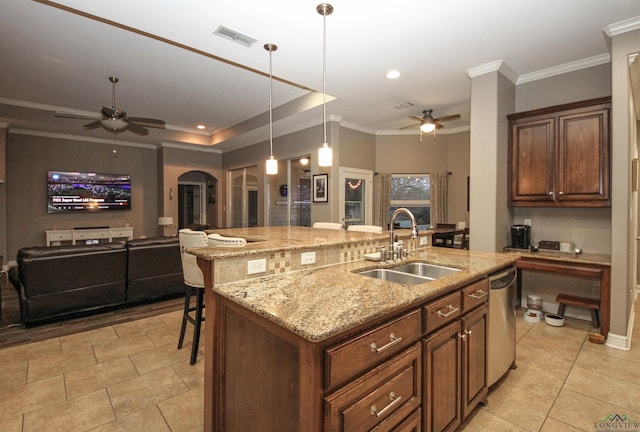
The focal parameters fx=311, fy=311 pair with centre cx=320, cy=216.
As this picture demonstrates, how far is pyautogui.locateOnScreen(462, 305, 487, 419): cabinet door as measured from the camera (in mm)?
1805

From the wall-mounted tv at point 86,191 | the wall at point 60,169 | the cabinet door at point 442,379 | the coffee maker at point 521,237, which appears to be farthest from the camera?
the wall-mounted tv at point 86,191

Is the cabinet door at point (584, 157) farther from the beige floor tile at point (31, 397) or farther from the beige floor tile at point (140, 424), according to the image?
the beige floor tile at point (31, 397)

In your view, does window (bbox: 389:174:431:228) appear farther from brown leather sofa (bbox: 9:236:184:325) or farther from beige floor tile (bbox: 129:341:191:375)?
beige floor tile (bbox: 129:341:191:375)

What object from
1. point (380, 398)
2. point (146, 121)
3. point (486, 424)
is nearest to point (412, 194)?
point (146, 121)

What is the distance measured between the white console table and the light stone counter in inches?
271

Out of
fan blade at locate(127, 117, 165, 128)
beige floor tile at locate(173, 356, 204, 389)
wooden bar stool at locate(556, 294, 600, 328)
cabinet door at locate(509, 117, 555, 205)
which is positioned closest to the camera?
beige floor tile at locate(173, 356, 204, 389)

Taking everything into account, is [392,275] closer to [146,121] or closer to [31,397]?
[31,397]

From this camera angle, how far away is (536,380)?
239cm

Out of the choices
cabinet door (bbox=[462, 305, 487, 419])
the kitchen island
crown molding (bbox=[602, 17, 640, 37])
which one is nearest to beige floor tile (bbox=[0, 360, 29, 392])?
the kitchen island

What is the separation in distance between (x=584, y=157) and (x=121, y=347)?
5.04 meters

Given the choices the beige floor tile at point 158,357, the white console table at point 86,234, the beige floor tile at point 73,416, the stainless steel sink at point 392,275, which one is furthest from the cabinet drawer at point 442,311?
the white console table at point 86,234

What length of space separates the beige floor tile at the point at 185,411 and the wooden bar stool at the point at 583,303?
379 centimetres

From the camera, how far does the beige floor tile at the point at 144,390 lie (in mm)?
2092

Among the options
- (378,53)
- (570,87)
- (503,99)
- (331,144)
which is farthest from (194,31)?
(570,87)
